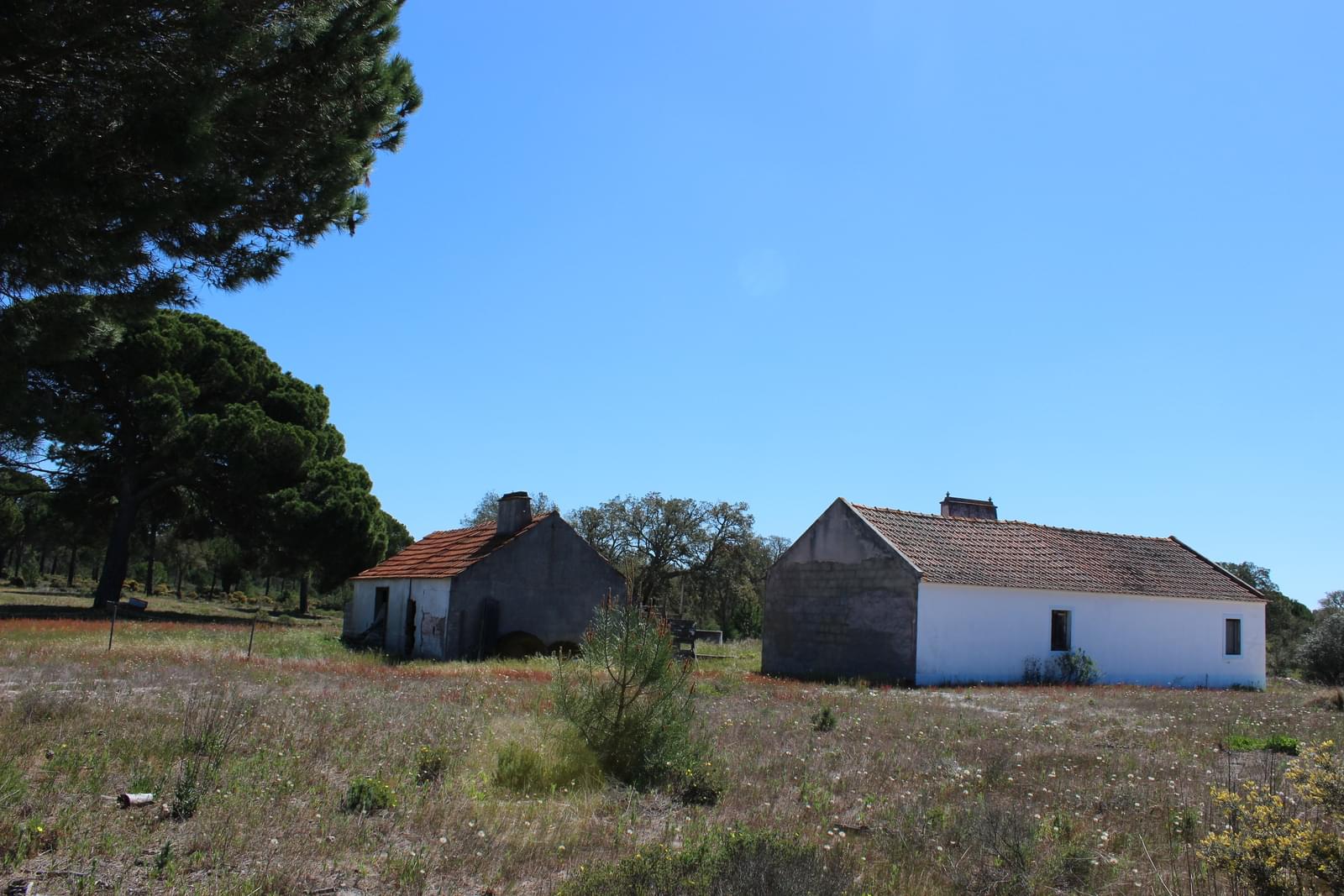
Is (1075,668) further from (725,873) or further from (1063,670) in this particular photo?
(725,873)

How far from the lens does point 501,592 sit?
2486 centimetres

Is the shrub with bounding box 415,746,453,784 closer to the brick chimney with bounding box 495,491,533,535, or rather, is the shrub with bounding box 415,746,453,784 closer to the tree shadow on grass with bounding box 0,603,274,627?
the brick chimney with bounding box 495,491,533,535

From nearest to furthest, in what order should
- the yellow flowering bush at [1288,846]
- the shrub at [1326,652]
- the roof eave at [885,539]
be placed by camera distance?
the yellow flowering bush at [1288,846] → the roof eave at [885,539] → the shrub at [1326,652]

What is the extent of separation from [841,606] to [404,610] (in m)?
12.9

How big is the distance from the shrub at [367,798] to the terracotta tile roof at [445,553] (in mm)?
17106

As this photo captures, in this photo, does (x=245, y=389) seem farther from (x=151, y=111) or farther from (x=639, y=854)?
(x=639, y=854)

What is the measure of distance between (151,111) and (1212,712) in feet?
60.3

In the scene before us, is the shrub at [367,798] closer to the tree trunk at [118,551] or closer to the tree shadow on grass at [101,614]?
the tree shadow on grass at [101,614]

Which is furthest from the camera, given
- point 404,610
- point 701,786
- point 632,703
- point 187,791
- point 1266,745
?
point 404,610

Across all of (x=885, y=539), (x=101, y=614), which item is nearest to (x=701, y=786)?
(x=885, y=539)

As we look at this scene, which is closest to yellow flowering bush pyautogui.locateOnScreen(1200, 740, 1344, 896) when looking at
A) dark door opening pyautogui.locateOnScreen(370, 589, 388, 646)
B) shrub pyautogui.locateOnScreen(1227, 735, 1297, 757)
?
shrub pyautogui.locateOnScreen(1227, 735, 1297, 757)

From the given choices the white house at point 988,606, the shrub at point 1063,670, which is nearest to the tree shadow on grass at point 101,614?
the white house at point 988,606

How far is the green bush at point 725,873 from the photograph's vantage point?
520 cm

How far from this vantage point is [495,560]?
24.8m
